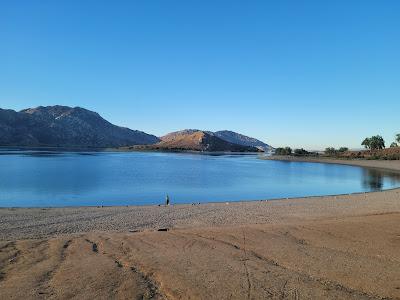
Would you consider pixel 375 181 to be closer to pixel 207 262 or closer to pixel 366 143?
pixel 207 262

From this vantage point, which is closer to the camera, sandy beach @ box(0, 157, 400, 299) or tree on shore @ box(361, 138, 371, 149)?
sandy beach @ box(0, 157, 400, 299)

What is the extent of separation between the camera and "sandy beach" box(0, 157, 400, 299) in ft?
25.5

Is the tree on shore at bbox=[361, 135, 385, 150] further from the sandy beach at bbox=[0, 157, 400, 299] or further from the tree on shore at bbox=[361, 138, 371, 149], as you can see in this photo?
the sandy beach at bbox=[0, 157, 400, 299]

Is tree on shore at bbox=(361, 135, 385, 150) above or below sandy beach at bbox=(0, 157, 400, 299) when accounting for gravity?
above

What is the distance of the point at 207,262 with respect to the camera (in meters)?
9.91

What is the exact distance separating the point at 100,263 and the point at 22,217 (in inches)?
467

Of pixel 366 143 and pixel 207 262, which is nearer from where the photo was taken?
pixel 207 262

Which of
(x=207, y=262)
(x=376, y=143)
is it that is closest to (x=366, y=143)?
(x=376, y=143)

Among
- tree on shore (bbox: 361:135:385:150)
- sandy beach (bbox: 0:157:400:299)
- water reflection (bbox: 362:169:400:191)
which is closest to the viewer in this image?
sandy beach (bbox: 0:157:400:299)

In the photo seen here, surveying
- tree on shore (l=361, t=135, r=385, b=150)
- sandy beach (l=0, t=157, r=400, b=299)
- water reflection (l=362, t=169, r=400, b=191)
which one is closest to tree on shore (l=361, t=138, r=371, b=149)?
tree on shore (l=361, t=135, r=385, b=150)

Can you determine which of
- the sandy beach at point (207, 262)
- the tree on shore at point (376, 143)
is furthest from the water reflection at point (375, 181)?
the tree on shore at point (376, 143)

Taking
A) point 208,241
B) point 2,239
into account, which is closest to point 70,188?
point 2,239

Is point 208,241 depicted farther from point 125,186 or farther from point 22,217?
point 125,186

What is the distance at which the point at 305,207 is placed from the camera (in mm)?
25031
